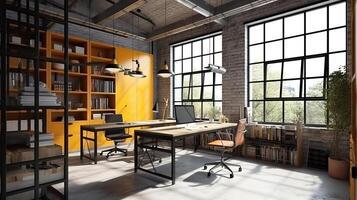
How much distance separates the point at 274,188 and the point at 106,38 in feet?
19.9

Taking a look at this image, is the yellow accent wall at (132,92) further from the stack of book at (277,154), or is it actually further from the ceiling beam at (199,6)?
the stack of book at (277,154)

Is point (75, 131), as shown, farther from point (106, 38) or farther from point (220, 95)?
point (220, 95)

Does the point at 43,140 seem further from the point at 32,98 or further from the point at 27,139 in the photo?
the point at 32,98

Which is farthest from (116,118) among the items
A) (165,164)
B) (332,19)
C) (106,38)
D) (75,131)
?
(332,19)

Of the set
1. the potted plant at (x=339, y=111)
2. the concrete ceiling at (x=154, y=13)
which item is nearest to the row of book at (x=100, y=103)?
the concrete ceiling at (x=154, y=13)

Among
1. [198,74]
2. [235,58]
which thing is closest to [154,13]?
[198,74]

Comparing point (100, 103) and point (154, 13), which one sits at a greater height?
point (154, 13)

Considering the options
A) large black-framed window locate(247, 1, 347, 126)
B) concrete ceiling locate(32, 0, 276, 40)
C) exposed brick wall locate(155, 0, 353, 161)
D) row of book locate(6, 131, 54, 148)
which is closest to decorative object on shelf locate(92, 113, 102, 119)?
concrete ceiling locate(32, 0, 276, 40)

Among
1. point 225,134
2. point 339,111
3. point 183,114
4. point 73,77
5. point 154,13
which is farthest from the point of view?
point 154,13

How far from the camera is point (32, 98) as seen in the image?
2490 millimetres

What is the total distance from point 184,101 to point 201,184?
4.08m

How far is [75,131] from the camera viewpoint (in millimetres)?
5852

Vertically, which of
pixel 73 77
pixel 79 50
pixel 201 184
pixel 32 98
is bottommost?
pixel 201 184

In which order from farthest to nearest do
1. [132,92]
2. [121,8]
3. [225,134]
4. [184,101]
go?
[184,101], [132,92], [225,134], [121,8]
